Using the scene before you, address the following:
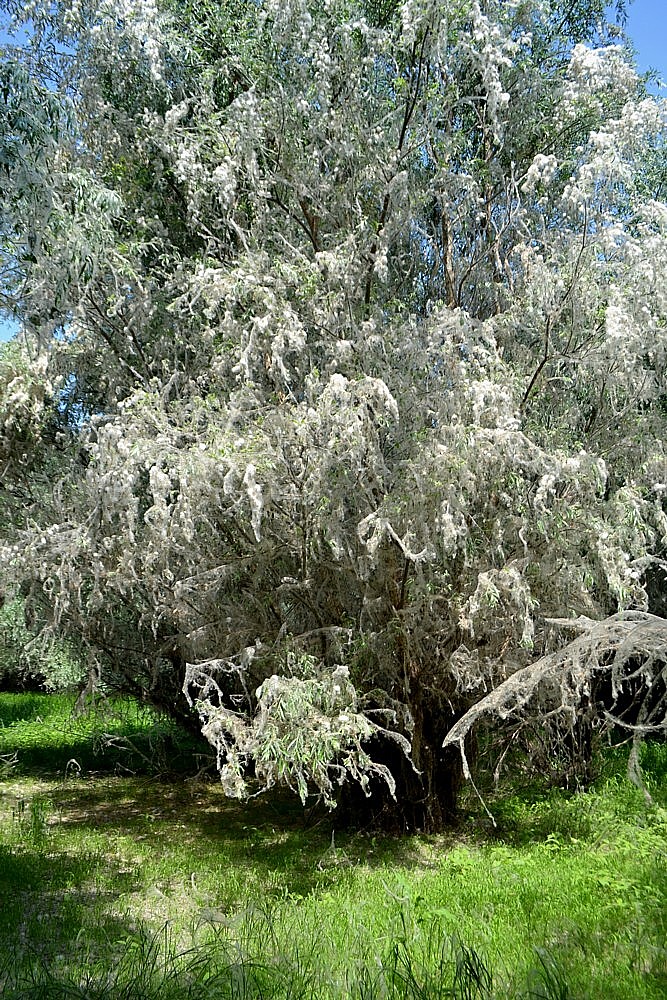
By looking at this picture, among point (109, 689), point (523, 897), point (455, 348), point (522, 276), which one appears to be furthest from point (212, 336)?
point (109, 689)

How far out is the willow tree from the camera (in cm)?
572

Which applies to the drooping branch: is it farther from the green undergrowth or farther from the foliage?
the foliage

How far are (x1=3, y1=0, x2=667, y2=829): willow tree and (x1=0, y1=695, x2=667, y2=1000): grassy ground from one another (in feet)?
2.42

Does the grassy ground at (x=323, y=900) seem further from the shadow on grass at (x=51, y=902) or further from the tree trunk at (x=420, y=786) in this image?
the tree trunk at (x=420, y=786)

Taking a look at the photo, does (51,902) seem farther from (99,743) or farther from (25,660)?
(25,660)

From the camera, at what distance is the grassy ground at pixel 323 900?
3.67 m

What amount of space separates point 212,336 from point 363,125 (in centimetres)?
210

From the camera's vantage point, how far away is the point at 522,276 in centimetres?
693

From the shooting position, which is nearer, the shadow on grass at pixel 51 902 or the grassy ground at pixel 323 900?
the grassy ground at pixel 323 900

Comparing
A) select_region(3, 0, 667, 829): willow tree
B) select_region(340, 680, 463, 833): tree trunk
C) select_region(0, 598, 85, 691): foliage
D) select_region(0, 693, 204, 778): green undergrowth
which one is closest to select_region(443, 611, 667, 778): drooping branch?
select_region(3, 0, 667, 829): willow tree

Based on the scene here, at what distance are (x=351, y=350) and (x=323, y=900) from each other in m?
3.69

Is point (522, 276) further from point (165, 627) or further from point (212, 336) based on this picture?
point (165, 627)

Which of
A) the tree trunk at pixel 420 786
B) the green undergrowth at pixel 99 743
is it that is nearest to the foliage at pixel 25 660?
the green undergrowth at pixel 99 743

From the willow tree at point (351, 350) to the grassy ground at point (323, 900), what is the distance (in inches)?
29.0
